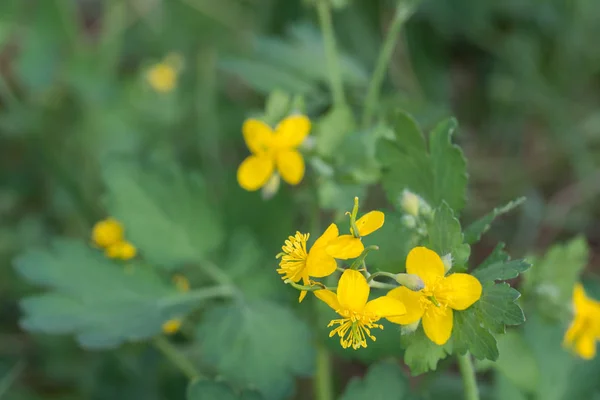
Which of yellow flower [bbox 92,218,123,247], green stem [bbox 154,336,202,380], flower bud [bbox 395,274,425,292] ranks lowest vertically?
→ flower bud [bbox 395,274,425,292]

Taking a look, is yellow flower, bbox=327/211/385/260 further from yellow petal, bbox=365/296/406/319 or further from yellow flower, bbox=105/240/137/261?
yellow flower, bbox=105/240/137/261

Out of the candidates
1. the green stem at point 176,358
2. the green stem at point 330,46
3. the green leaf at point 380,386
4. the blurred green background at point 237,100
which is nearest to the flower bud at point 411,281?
the green leaf at point 380,386

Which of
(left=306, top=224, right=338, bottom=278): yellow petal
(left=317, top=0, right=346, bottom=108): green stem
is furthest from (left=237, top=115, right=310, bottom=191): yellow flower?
(left=306, top=224, right=338, bottom=278): yellow petal

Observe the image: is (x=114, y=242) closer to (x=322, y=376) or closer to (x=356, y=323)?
(x=322, y=376)

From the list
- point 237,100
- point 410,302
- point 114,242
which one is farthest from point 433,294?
point 237,100

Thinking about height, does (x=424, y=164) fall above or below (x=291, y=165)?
below

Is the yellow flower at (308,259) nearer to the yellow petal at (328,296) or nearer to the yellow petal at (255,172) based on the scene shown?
Result: the yellow petal at (328,296)
